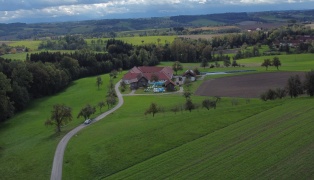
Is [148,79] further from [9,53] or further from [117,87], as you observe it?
[9,53]

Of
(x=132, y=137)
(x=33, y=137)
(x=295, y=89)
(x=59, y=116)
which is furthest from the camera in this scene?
(x=295, y=89)

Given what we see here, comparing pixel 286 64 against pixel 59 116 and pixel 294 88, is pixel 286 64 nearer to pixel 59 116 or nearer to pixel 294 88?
pixel 294 88

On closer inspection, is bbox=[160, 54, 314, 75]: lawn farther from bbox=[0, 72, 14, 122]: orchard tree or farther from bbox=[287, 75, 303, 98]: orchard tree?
bbox=[0, 72, 14, 122]: orchard tree

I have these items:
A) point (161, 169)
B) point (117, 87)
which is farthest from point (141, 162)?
point (117, 87)

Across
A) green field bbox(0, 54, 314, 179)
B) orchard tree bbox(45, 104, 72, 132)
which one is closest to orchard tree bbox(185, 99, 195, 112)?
green field bbox(0, 54, 314, 179)

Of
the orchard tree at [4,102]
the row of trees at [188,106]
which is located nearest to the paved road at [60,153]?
the row of trees at [188,106]

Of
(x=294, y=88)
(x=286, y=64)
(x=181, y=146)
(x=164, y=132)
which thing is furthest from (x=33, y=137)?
(x=286, y=64)
